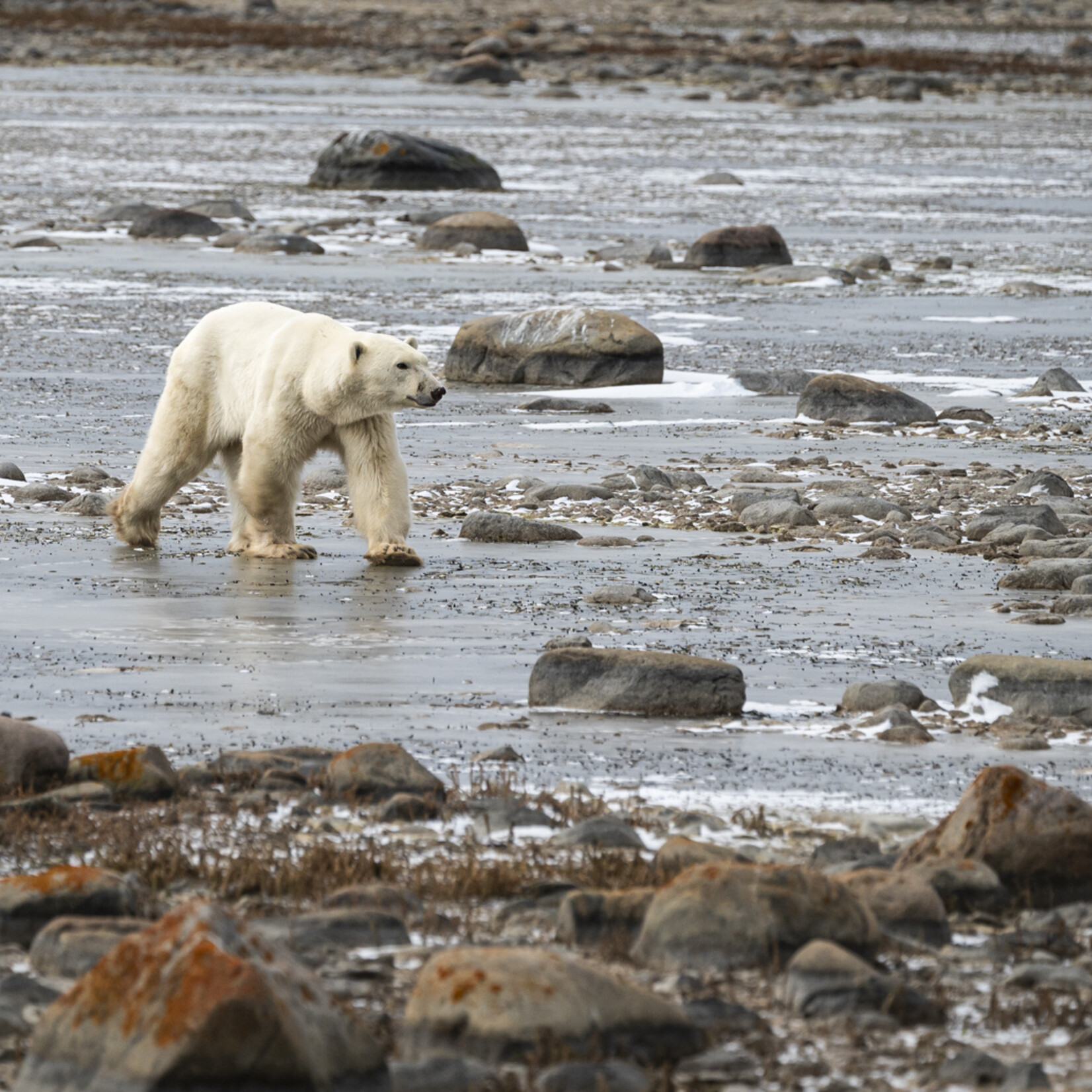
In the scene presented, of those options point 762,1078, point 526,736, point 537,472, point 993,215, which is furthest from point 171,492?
point 993,215

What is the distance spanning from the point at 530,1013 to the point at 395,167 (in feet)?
88.2

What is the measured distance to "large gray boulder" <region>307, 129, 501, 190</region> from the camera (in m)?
29.7

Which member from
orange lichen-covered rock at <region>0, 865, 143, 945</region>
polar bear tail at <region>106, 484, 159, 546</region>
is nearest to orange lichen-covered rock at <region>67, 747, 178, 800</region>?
orange lichen-covered rock at <region>0, 865, 143, 945</region>

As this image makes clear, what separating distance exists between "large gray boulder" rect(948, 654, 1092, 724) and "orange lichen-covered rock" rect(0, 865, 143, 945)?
3095 millimetres

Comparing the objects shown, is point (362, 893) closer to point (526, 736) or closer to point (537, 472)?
point (526, 736)

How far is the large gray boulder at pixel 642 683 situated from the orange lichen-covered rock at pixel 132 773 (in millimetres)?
1474

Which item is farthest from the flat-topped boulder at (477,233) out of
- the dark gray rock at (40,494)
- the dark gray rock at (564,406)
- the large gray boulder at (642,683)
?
the large gray boulder at (642,683)

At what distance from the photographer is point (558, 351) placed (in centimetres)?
1438

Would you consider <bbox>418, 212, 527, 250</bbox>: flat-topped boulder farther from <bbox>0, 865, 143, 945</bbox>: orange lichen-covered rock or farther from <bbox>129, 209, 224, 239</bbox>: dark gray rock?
<bbox>0, 865, 143, 945</bbox>: orange lichen-covered rock

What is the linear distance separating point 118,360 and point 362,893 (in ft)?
34.6

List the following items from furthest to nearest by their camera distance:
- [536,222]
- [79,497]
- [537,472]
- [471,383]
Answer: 1. [536,222]
2. [471,383]
3. [537,472]
4. [79,497]

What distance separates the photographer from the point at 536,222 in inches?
995

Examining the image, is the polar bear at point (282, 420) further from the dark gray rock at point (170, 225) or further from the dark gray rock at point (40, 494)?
the dark gray rock at point (170, 225)

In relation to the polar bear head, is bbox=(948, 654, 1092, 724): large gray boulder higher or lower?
lower
